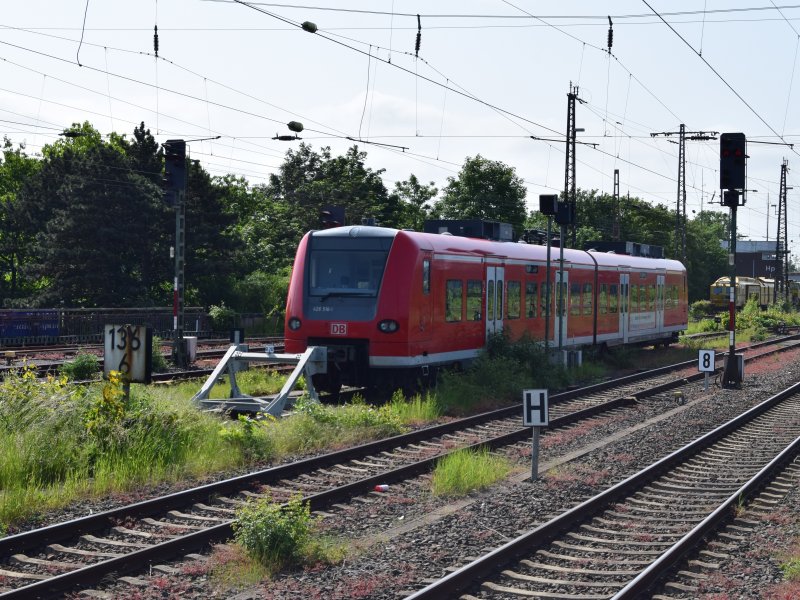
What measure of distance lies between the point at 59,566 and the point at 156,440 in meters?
4.06

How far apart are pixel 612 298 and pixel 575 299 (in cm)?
321

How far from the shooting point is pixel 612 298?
29047 millimetres

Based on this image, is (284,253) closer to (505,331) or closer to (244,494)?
(505,331)

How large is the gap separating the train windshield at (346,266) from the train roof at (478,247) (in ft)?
0.56

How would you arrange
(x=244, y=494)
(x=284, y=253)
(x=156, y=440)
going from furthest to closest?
1. (x=284, y=253)
2. (x=156, y=440)
3. (x=244, y=494)

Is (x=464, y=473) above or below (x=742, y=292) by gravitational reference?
below

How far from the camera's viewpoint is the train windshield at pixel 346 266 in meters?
18.1

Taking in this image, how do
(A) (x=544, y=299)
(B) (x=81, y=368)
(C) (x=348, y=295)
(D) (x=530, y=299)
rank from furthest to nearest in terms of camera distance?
(A) (x=544, y=299)
(D) (x=530, y=299)
(B) (x=81, y=368)
(C) (x=348, y=295)

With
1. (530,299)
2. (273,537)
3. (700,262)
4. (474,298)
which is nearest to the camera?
(273,537)

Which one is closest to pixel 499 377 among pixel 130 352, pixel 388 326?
pixel 388 326

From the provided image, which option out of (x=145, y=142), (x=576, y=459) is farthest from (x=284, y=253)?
(x=576, y=459)

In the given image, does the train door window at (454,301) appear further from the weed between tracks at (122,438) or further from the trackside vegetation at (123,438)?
the weed between tracks at (122,438)

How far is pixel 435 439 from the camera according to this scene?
49.0 feet

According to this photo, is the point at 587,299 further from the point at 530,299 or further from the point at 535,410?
the point at 535,410
